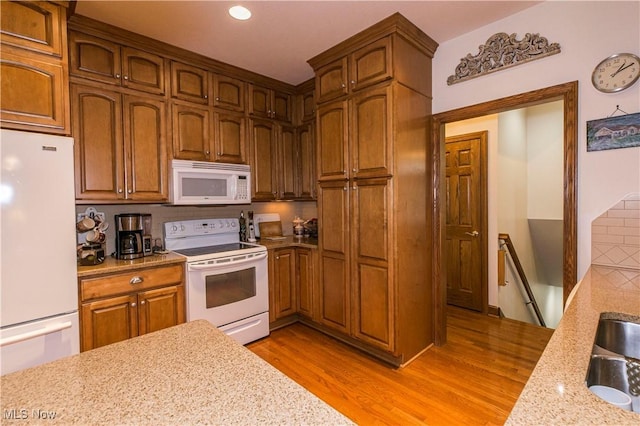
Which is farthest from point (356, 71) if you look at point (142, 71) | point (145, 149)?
point (145, 149)

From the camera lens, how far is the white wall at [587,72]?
184 cm

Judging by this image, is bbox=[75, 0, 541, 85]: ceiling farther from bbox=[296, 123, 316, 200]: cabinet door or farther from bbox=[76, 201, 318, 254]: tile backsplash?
bbox=[76, 201, 318, 254]: tile backsplash

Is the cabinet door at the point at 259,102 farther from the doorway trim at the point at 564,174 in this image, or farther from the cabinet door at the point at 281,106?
the doorway trim at the point at 564,174

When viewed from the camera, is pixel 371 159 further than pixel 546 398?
Yes

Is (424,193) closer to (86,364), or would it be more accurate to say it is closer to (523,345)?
(523,345)

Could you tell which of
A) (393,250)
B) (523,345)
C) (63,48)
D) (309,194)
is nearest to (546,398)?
(393,250)

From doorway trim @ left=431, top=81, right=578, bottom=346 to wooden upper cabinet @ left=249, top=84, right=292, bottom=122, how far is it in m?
1.65

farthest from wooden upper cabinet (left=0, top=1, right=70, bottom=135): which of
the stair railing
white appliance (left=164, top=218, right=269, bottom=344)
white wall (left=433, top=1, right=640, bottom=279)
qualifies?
the stair railing

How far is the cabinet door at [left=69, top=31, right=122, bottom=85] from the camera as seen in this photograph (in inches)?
87.9

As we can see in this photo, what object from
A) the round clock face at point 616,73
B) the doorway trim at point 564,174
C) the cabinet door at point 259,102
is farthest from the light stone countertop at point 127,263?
the round clock face at point 616,73

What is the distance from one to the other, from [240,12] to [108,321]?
7.59 ft

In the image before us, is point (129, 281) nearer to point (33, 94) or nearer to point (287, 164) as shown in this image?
point (33, 94)

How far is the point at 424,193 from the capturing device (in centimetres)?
269

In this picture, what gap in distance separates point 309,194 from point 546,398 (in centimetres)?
302
